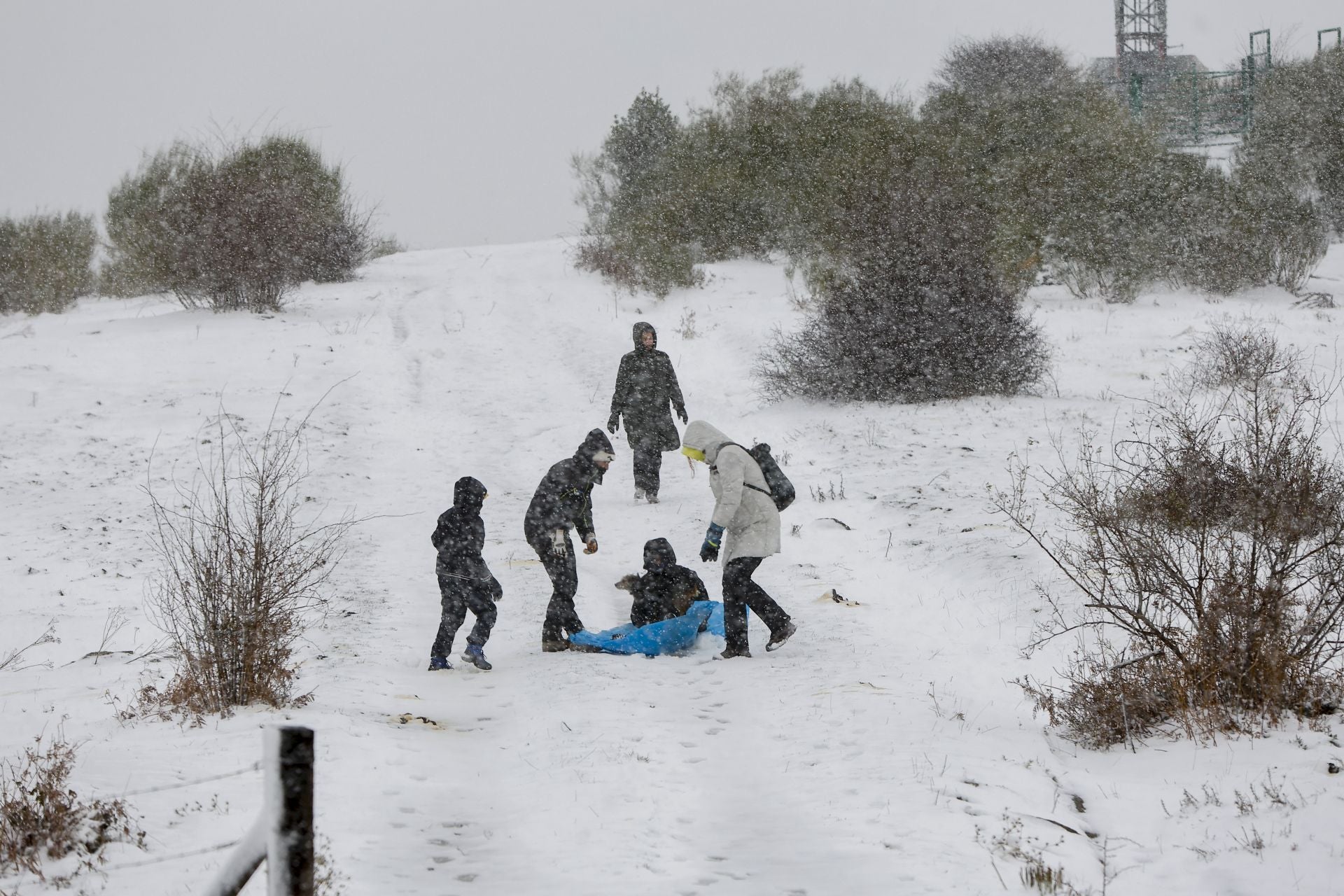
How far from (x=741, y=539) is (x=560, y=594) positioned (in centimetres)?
162

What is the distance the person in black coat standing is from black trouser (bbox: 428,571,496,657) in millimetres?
4950

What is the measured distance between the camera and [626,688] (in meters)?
7.03

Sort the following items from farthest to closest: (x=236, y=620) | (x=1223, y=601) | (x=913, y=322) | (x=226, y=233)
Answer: (x=226, y=233) < (x=913, y=322) < (x=236, y=620) < (x=1223, y=601)

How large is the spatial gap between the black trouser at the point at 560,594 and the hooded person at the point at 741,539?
124 cm

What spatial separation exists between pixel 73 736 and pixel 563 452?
9.74m

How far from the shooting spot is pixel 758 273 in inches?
1081

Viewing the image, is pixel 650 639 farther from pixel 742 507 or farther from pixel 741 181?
pixel 741 181

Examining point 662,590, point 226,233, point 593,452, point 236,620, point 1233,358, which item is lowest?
point 662,590

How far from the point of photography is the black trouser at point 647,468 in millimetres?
12664

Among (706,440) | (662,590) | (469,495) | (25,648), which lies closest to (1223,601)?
(706,440)

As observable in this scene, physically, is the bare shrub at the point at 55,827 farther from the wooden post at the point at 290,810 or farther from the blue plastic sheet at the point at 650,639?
the blue plastic sheet at the point at 650,639

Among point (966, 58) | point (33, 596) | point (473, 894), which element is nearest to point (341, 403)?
point (33, 596)

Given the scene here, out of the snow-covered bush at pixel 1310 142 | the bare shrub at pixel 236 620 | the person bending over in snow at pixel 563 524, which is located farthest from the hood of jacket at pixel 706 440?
the snow-covered bush at pixel 1310 142

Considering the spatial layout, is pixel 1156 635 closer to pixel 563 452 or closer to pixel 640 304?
pixel 563 452
